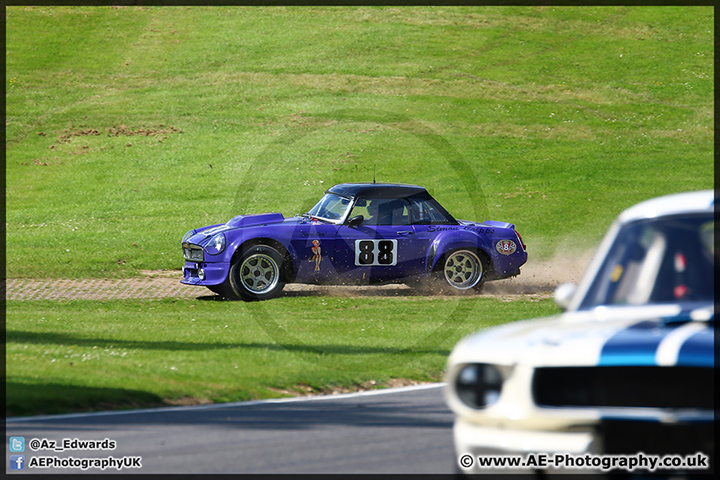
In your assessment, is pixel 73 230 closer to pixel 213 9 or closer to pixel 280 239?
pixel 280 239

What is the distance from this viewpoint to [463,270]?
45.2 ft

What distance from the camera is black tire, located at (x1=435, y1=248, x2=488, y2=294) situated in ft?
44.8

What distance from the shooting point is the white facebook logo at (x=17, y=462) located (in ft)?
17.3

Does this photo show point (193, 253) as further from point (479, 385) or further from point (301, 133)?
point (301, 133)

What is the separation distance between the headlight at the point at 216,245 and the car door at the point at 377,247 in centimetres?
186

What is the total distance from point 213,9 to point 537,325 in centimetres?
5067

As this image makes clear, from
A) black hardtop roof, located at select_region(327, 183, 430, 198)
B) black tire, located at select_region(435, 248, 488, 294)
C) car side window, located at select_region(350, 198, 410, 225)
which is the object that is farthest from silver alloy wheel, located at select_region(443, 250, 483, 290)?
black hardtop roof, located at select_region(327, 183, 430, 198)

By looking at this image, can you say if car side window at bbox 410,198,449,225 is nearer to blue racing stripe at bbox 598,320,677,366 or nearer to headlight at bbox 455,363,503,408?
headlight at bbox 455,363,503,408

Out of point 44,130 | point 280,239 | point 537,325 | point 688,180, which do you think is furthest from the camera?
point 44,130

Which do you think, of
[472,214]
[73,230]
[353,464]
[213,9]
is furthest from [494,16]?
[353,464]

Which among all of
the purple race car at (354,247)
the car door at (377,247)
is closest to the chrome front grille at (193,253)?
the purple race car at (354,247)

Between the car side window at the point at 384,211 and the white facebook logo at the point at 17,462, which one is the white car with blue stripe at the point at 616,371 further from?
the car side window at the point at 384,211

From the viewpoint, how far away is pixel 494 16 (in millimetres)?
50094

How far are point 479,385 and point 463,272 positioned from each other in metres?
10.0
